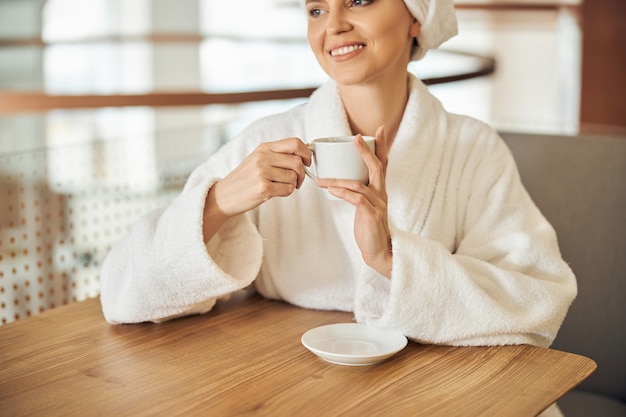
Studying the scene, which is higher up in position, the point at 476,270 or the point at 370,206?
the point at 370,206

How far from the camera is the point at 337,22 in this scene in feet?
4.95

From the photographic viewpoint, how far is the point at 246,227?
59.0 inches

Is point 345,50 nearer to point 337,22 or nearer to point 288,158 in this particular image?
point 337,22

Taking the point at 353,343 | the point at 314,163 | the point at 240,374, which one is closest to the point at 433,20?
the point at 314,163

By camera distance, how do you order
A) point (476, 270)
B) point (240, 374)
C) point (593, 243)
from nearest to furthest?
point (240, 374)
point (476, 270)
point (593, 243)

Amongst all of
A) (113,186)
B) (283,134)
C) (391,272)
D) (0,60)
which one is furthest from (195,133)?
(0,60)

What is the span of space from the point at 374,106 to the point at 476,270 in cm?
37

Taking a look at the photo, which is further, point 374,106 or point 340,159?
point 374,106

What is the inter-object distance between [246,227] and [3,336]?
42 centimetres

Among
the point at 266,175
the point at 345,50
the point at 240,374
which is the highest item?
the point at 345,50

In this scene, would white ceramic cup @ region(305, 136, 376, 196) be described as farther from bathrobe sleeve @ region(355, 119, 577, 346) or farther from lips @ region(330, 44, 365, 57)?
lips @ region(330, 44, 365, 57)

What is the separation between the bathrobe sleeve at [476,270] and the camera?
1347mm

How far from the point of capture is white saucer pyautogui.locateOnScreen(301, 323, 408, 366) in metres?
1.24

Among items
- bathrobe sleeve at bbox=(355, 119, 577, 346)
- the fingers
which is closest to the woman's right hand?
the fingers
